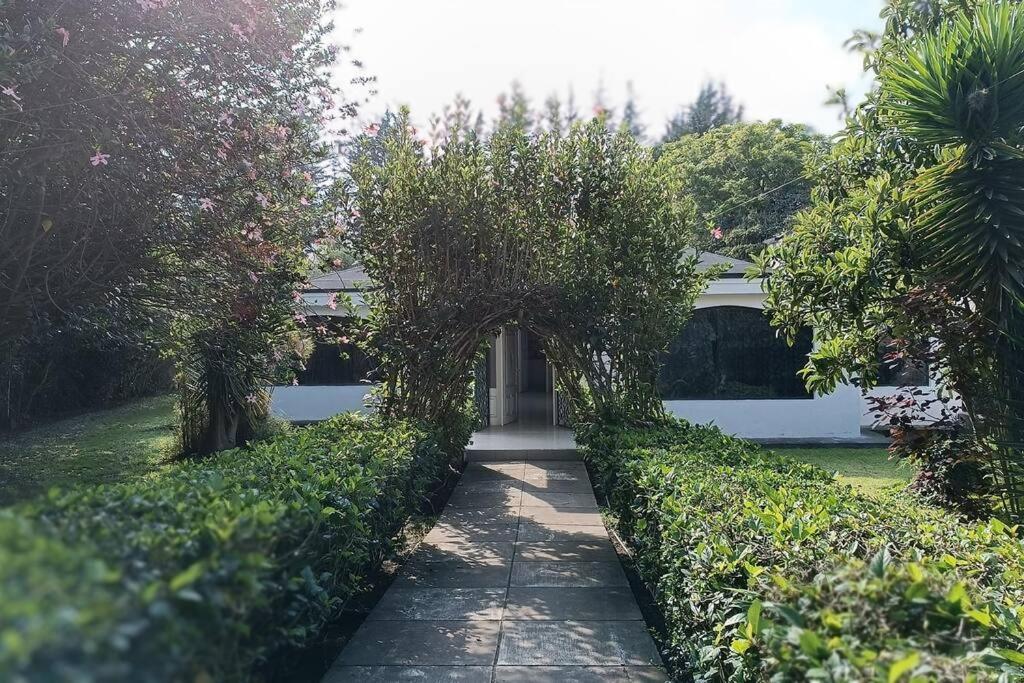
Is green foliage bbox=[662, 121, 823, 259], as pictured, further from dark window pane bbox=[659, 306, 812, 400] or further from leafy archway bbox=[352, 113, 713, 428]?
leafy archway bbox=[352, 113, 713, 428]

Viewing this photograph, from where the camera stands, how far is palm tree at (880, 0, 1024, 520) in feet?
18.9

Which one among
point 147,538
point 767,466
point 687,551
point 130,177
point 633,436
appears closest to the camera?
point 147,538

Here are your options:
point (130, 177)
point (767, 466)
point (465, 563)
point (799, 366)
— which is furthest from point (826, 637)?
point (799, 366)

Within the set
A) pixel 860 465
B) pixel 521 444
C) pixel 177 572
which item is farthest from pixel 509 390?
pixel 177 572

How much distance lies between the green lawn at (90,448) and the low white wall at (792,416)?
8788 mm

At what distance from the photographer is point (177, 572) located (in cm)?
210

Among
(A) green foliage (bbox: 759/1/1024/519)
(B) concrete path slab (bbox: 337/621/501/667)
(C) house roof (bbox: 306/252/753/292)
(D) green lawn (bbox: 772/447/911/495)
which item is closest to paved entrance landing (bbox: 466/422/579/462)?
(D) green lawn (bbox: 772/447/911/495)

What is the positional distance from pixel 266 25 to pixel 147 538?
5.52 m

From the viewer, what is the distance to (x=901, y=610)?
8.29ft

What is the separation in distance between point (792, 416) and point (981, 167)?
9.68 m

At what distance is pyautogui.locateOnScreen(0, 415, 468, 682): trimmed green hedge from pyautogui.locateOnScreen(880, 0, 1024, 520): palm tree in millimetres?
4568

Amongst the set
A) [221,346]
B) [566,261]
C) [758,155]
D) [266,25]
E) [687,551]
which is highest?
[758,155]

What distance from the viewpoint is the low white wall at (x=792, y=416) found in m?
15.0

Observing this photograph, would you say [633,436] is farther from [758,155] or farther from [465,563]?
[758,155]
